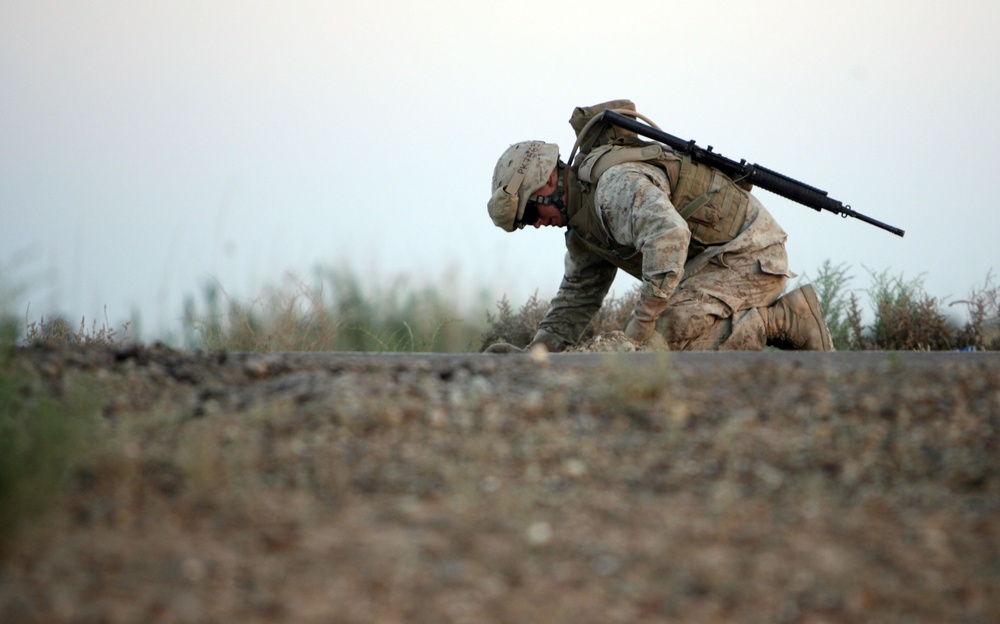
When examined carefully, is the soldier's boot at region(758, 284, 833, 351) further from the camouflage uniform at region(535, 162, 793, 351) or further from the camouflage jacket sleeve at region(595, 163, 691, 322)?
the camouflage jacket sleeve at region(595, 163, 691, 322)

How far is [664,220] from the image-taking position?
21.5 ft

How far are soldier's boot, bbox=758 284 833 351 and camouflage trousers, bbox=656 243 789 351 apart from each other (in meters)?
0.10

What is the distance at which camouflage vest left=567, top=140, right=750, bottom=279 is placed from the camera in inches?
285

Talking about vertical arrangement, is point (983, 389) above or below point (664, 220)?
below

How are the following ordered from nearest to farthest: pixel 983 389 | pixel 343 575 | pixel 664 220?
pixel 343 575 < pixel 983 389 < pixel 664 220

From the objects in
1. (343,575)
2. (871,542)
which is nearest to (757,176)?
(871,542)

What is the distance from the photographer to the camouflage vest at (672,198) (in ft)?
23.7

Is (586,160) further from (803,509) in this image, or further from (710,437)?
(803,509)

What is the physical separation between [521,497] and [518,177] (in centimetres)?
468

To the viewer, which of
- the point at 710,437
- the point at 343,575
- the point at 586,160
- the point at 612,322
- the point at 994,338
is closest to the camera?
the point at 343,575

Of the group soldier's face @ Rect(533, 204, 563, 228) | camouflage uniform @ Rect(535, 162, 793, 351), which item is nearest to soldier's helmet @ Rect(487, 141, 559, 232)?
soldier's face @ Rect(533, 204, 563, 228)

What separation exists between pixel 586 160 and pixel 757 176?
128 centimetres

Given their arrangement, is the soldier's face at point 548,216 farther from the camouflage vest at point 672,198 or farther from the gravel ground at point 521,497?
the gravel ground at point 521,497

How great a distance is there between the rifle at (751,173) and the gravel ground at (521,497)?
3.54 meters
